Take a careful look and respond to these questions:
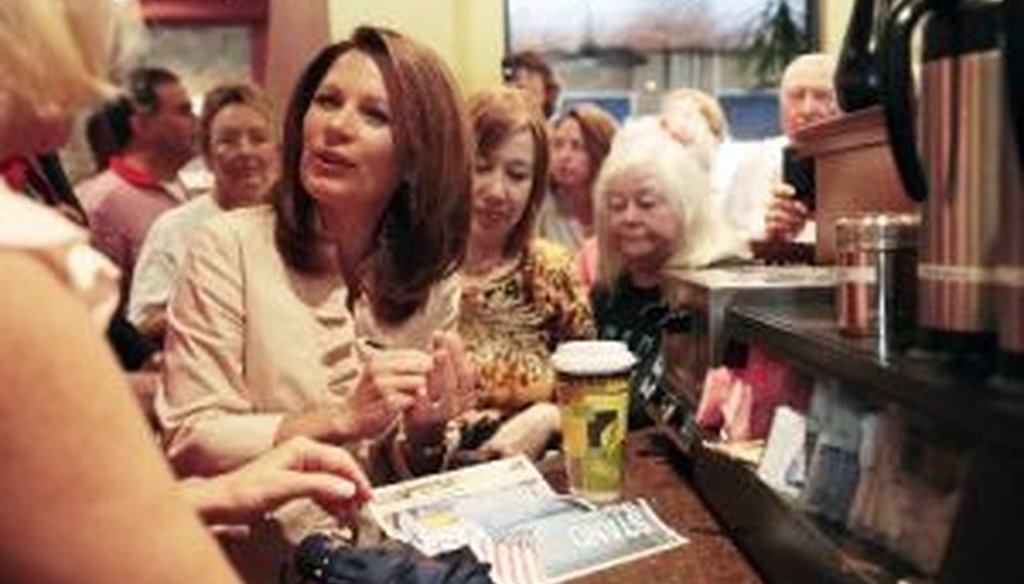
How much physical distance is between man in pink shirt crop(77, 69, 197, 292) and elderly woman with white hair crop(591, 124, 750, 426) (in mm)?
1438

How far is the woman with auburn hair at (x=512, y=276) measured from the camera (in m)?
2.34

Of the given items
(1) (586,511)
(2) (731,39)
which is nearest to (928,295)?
(1) (586,511)

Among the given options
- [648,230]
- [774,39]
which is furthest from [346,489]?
[774,39]

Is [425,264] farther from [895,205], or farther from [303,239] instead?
[895,205]

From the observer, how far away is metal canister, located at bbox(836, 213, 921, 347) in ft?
3.62

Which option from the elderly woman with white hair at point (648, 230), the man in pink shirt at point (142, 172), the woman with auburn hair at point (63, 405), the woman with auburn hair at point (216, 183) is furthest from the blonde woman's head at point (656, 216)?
the woman with auburn hair at point (63, 405)

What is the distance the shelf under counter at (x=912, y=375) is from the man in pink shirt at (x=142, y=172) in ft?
8.09

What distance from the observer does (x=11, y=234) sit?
0.57 m

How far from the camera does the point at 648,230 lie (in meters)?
2.57

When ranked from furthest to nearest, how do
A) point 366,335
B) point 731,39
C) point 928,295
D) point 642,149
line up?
point 731,39 < point 642,149 < point 366,335 < point 928,295

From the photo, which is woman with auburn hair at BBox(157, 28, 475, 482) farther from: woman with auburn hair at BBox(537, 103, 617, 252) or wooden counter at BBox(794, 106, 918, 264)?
woman with auburn hair at BBox(537, 103, 617, 252)

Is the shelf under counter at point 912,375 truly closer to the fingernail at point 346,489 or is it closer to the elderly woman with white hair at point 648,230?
the fingernail at point 346,489

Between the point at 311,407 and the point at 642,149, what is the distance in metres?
1.32

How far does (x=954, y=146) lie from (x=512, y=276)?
167 cm
